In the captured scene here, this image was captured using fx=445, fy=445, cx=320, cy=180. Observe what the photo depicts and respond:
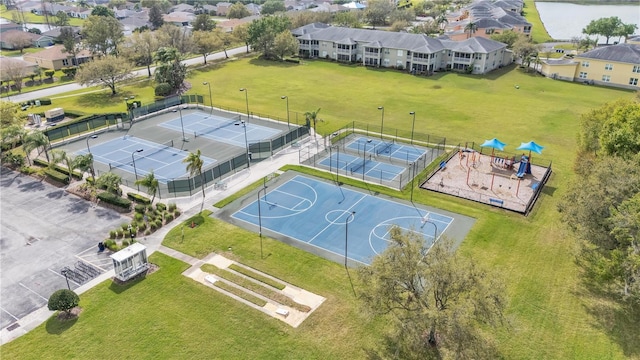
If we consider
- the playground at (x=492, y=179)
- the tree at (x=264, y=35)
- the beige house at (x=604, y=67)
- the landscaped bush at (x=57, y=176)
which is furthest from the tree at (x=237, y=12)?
the playground at (x=492, y=179)

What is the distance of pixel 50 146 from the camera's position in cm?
5653

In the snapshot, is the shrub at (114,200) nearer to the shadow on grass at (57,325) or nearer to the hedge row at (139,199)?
the hedge row at (139,199)

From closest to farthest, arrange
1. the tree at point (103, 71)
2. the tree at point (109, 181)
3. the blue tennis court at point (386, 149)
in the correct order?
1. the tree at point (109, 181)
2. the blue tennis court at point (386, 149)
3. the tree at point (103, 71)

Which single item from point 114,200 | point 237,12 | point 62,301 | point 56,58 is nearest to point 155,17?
point 237,12

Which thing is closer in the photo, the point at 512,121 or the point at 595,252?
the point at 595,252

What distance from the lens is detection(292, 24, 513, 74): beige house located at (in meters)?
93.7

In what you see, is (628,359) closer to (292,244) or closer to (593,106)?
(292,244)

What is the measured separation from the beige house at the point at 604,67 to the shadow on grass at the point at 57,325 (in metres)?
93.5

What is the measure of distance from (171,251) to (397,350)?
19970 millimetres

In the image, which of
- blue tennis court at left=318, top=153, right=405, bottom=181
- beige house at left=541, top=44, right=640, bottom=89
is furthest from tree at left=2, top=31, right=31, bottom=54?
beige house at left=541, top=44, right=640, bottom=89

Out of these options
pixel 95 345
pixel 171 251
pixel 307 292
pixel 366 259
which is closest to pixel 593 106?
pixel 366 259

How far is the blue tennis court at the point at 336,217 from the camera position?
123 ft

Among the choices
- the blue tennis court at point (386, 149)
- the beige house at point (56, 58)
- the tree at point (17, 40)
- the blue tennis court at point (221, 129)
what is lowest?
the blue tennis court at point (386, 149)

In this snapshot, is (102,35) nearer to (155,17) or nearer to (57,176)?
(155,17)
